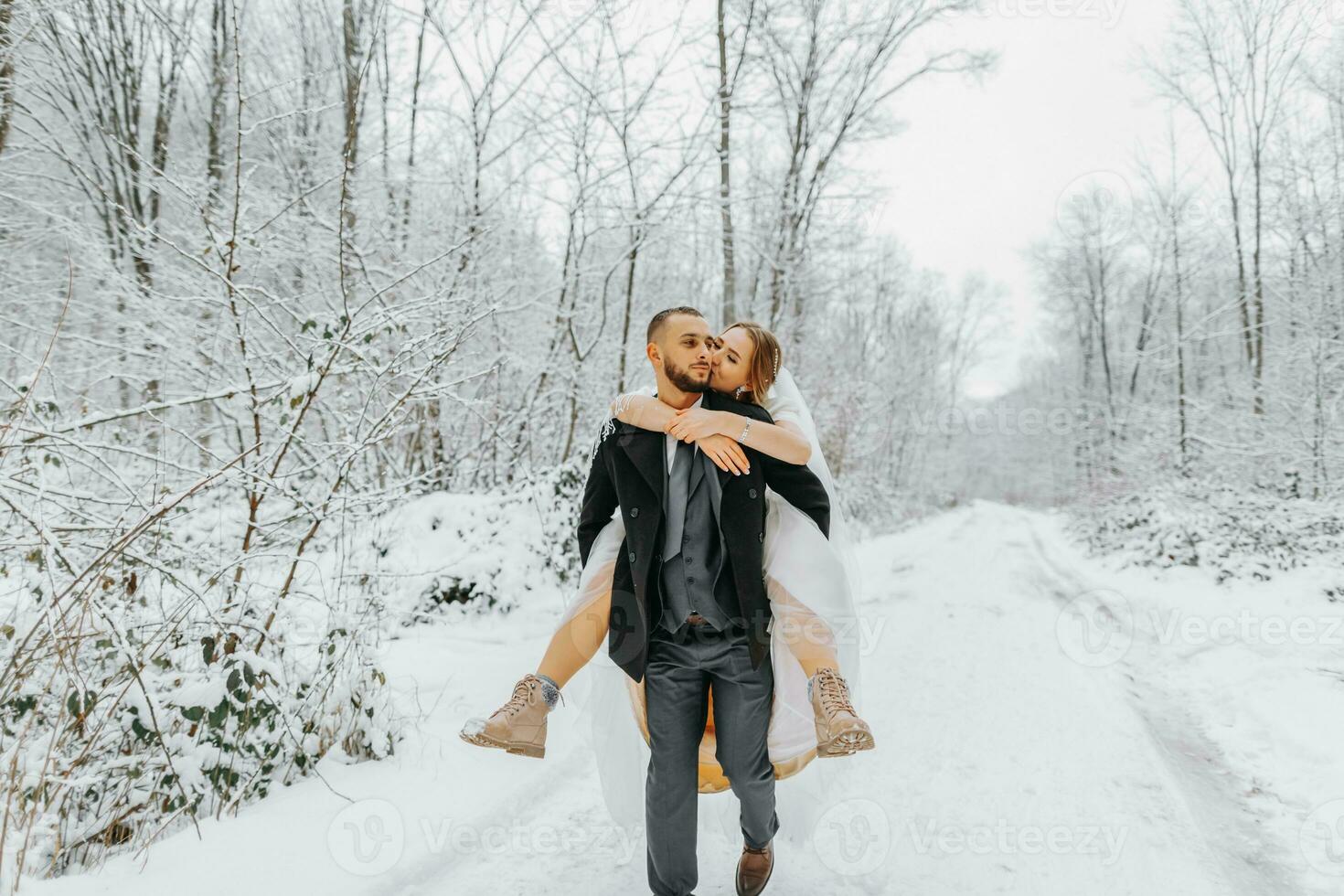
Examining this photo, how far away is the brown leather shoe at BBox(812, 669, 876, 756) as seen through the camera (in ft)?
5.52

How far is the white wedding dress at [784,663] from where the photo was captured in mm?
1995

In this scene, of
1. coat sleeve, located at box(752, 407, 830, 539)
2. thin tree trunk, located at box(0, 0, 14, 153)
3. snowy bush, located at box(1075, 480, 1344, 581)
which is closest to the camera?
coat sleeve, located at box(752, 407, 830, 539)

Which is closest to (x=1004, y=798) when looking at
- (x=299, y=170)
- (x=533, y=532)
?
(x=533, y=532)

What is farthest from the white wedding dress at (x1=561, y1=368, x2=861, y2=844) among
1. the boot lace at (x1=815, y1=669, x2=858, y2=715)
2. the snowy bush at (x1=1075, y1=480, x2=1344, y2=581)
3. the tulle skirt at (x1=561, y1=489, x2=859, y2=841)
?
the snowy bush at (x1=1075, y1=480, x2=1344, y2=581)

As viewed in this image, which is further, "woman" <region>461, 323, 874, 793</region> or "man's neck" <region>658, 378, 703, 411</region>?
"man's neck" <region>658, 378, 703, 411</region>

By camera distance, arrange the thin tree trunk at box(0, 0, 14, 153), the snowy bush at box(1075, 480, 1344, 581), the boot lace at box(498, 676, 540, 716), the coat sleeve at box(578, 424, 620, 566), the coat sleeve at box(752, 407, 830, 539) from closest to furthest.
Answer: the boot lace at box(498, 676, 540, 716), the coat sleeve at box(752, 407, 830, 539), the coat sleeve at box(578, 424, 620, 566), the thin tree trunk at box(0, 0, 14, 153), the snowy bush at box(1075, 480, 1344, 581)

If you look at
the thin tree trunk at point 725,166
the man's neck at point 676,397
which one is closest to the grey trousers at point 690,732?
the man's neck at point 676,397

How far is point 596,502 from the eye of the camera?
2.19m

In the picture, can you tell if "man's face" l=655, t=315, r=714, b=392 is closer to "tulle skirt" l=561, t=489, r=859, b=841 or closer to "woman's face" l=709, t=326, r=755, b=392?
"woman's face" l=709, t=326, r=755, b=392

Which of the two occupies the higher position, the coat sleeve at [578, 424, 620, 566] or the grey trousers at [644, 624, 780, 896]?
the coat sleeve at [578, 424, 620, 566]

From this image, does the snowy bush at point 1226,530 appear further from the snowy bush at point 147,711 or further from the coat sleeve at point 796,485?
the snowy bush at point 147,711

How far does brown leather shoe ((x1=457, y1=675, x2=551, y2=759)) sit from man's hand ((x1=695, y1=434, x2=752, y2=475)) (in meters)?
0.84

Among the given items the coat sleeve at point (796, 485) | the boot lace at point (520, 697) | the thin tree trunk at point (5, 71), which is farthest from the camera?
the thin tree trunk at point (5, 71)

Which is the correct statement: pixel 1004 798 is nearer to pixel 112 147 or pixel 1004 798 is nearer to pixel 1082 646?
pixel 1082 646
